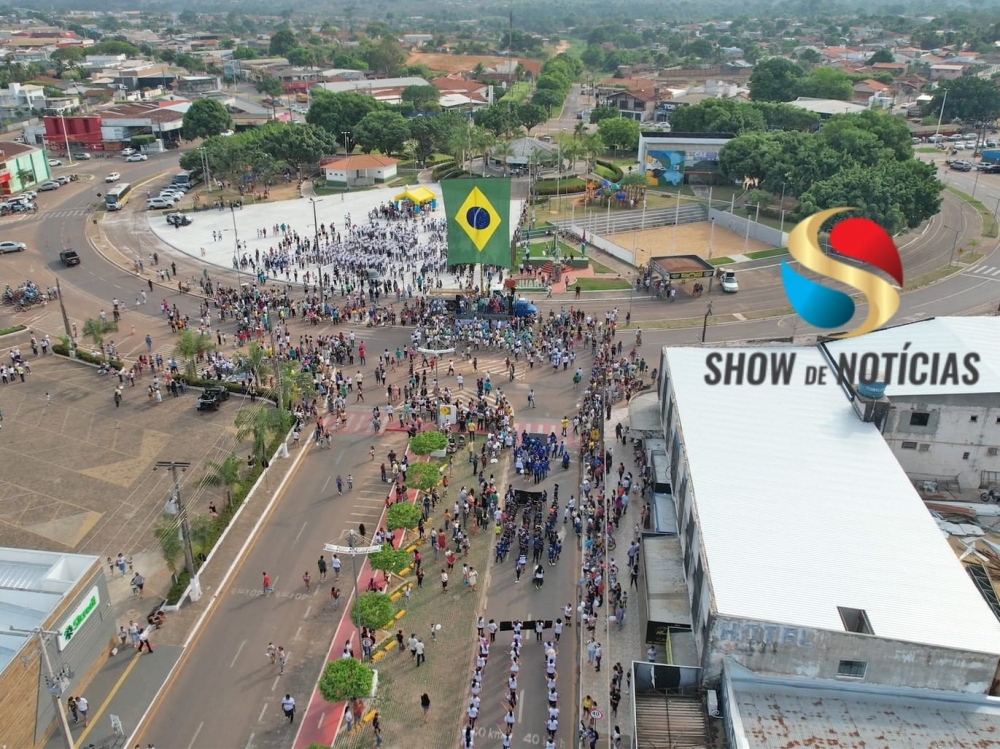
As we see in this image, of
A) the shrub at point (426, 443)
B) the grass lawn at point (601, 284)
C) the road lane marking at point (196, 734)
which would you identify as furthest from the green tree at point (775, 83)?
the road lane marking at point (196, 734)

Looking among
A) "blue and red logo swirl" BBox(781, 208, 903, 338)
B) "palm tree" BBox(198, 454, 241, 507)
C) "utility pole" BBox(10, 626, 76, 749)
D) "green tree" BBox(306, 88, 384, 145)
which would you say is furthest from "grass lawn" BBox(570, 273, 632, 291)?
"green tree" BBox(306, 88, 384, 145)

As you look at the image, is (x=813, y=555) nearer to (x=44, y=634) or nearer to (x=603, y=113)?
(x=44, y=634)

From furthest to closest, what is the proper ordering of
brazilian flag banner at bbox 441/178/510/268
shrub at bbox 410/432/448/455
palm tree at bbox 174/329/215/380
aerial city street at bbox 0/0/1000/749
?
1. brazilian flag banner at bbox 441/178/510/268
2. palm tree at bbox 174/329/215/380
3. shrub at bbox 410/432/448/455
4. aerial city street at bbox 0/0/1000/749

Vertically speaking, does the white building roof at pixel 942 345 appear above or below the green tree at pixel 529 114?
above

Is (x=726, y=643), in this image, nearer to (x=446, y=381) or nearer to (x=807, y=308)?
(x=807, y=308)

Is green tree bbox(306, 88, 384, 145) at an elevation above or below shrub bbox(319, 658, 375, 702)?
above

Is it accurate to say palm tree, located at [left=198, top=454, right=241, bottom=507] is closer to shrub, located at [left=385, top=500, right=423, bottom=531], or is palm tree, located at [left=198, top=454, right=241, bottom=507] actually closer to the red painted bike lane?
shrub, located at [left=385, top=500, right=423, bottom=531]

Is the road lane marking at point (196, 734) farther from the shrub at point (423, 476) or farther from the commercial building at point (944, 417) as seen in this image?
the commercial building at point (944, 417)
